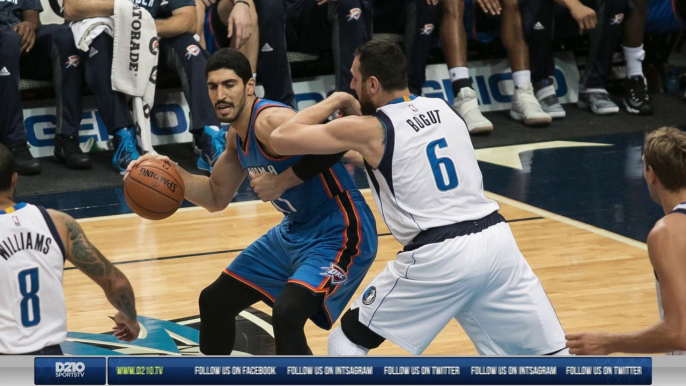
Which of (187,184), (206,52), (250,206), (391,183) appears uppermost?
(391,183)

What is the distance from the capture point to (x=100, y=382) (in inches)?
127

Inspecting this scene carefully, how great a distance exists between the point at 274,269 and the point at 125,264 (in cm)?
216

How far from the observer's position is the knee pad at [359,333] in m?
3.94

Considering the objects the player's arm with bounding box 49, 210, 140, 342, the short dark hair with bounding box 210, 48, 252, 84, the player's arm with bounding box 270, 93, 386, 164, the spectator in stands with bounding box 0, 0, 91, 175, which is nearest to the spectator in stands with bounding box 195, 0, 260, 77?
the spectator in stands with bounding box 0, 0, 91, 175

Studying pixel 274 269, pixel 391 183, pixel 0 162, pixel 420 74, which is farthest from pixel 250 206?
pixel 0 162

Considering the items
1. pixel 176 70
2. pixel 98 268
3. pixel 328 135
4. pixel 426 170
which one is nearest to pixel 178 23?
pixel 176 70

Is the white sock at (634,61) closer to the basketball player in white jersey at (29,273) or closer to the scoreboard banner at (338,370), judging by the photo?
the scoreboard banner at (338,370)

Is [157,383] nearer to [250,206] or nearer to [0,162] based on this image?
[0,162]

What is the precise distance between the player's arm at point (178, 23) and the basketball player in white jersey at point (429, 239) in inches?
187

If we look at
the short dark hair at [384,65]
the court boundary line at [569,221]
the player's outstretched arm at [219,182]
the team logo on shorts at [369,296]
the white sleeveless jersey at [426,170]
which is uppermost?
the short dark hair at [384,65]

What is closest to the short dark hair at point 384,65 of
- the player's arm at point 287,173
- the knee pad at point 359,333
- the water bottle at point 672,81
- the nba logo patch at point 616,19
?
the player's arm at point 287,173

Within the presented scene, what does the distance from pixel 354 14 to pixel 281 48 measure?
28.4 inches

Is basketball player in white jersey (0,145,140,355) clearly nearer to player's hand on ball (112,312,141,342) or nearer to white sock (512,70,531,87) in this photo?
player's hand on ball (112,312,141,342)

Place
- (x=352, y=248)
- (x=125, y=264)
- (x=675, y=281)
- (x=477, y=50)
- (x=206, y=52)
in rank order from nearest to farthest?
(x=675, y=281)
(x=352, y=248)
(x=125, y=264)
(x=206, y=52)
(x=477, y=50)
